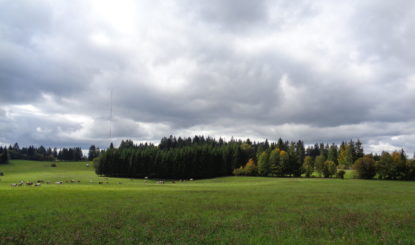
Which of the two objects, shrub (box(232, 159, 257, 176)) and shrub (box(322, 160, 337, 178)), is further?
shrub (box(232, 159, 257, 176))

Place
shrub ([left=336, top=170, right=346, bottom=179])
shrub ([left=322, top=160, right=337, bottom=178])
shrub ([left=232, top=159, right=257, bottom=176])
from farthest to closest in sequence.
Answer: shrub ([left=232, top=159, right=257, bottom=176]) → shrub ([left=322, top=160, right=337, bottom=178]) → shrub ([left=336, top=170, right=346, bottom=179])

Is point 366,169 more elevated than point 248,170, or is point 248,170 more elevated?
point 366,169

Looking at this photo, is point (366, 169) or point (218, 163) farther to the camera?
point (218, 163)

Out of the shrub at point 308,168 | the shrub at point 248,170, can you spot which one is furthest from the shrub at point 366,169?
the shrub at point 248,170

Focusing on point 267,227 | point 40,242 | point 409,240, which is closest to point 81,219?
point 40,242

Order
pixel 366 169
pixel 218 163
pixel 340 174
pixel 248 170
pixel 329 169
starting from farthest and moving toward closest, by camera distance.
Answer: pixel 218 163 → pixel 248 170 → pixel 329 169 → pixel 340 174 → pixel 366 169

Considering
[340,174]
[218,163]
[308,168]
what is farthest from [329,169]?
[218,163]

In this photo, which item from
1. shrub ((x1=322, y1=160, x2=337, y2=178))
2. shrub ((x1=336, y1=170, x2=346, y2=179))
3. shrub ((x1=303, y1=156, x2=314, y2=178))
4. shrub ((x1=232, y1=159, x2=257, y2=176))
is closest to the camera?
shrub ((x1=336, y1=170, x2=346, y2=179))

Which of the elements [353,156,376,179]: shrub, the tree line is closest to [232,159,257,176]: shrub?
the tree line

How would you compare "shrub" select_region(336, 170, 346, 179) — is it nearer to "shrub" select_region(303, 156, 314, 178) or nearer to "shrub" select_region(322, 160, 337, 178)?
"shrub" select_region(322, 160, 337, 178)

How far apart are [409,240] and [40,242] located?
1769cm

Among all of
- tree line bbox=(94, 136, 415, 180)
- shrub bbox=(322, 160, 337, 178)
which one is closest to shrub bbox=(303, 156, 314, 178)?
tree line bbox=(94, 136, 415, 180)

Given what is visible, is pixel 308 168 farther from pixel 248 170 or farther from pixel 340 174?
pixel 248 170

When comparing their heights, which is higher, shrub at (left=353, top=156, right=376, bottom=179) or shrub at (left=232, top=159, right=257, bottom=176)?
shrub at (left=353, top=156, right=376, bottom=179)
